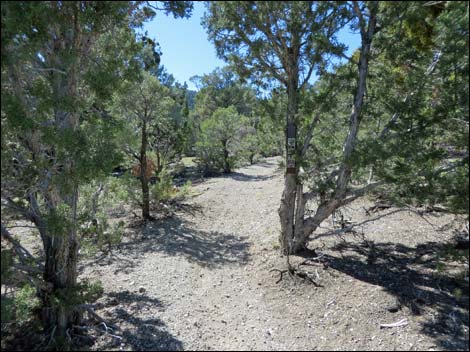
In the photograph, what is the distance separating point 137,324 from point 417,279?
3621 millimetres

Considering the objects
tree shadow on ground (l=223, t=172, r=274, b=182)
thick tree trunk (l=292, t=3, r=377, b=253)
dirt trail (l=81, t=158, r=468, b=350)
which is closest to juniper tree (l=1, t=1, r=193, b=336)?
dirt trail (l=81, t=158, r=468, b=350)

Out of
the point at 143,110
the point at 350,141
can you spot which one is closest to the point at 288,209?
the point at 350,141

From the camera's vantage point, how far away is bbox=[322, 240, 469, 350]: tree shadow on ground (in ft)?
10.5

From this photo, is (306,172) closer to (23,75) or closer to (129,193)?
(23,75)

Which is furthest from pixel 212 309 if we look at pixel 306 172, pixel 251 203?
pixel 251 203

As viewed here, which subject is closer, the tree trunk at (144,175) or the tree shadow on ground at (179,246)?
the tree shadow on ground at (179,246)

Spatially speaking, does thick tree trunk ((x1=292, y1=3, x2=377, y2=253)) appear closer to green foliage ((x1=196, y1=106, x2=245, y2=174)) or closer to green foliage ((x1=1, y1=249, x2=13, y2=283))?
green foliage ((x1=1, y1=249, x2=13, y2=283))

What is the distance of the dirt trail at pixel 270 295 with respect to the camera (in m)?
3.33

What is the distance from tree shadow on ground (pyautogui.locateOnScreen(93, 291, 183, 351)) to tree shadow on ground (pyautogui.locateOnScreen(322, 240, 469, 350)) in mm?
2547

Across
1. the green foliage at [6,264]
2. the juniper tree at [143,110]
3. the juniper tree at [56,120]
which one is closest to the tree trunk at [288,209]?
the juniper tree at [56,120]

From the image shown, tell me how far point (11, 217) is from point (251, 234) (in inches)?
183

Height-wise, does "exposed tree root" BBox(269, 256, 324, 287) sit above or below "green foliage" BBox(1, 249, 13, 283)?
below

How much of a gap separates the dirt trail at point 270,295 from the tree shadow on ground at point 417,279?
0.01 metres

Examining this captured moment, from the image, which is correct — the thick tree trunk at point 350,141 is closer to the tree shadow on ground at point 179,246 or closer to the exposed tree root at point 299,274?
the exposed tree root at point 299,274
